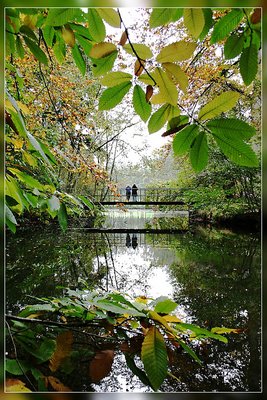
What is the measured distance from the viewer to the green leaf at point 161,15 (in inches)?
10.5

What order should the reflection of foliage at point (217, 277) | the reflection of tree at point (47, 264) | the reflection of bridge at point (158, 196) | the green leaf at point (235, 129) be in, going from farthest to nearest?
1. the reflection of bridge at point (158, 196)
2. the reflection of tree at point (47, 264)
3. the reflection of foliage at point (217, 277)
4. the green leaf at point (235, 129)

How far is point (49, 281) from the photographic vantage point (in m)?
1.83

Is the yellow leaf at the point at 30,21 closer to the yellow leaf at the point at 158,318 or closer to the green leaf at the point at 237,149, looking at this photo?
the green leaf at the point at 237,149

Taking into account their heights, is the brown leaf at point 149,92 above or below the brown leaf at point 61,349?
above

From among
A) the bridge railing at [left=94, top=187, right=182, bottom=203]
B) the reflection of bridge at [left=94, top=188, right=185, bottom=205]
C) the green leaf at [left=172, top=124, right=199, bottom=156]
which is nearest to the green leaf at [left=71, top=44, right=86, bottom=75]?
the green leaf at [left=172, top=124, right=199, bottom=156]

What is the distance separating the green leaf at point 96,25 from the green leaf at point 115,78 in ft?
0.20

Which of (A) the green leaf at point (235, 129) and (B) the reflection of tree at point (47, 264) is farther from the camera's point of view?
(B) the reflection of tree at point (47, 264)

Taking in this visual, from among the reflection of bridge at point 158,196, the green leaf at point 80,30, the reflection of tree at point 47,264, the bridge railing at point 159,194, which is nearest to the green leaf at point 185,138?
the green leaf at point 80,30

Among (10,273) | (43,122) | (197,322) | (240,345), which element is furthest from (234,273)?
(43,122)

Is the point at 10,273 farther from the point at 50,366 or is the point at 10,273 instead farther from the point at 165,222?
the point at 165,222

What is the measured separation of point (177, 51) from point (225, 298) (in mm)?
1603

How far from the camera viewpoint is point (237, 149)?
232 mm

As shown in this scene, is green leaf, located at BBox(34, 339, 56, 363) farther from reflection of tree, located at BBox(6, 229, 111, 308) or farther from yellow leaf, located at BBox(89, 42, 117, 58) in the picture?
reflection of tree, located at BBox(6, 229, 111, 308)

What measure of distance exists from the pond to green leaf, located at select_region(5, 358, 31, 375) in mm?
62
